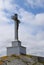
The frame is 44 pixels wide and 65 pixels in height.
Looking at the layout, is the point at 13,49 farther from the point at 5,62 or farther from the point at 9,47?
the point at 5,62

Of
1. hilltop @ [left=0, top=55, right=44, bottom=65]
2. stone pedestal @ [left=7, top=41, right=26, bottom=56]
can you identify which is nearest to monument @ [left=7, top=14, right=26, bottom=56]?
stone pedestal @ [left=7, top=41, right=26, bottom=56]

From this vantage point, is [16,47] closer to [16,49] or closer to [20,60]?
[16,49]

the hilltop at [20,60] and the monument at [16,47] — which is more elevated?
the monument at [16,47]

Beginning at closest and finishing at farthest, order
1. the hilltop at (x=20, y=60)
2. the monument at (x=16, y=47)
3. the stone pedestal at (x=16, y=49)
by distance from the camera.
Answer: the hilltop at (x=20, y=60)
the stone pedestal at (x=16, y=49)
the monument at (x=16, y=47)

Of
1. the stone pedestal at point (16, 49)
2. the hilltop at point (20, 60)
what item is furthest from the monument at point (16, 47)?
the hilltop at point (20, 60)

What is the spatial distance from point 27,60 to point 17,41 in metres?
3.06

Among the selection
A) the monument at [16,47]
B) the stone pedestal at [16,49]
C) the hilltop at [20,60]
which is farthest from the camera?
the monument at [16,47]

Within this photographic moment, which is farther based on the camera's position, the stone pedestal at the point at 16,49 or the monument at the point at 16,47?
the monument at the point at 16,47

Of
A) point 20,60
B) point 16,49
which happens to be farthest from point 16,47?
point 20,60

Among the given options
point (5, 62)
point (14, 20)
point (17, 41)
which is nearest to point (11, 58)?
point (5, 62)

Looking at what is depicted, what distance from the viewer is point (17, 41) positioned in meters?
25.1

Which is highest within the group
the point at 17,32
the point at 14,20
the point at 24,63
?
the point at 14,20

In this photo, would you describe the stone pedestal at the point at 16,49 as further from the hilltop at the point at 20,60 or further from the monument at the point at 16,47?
the hilltop at the point at 20,60

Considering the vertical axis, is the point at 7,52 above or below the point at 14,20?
below
